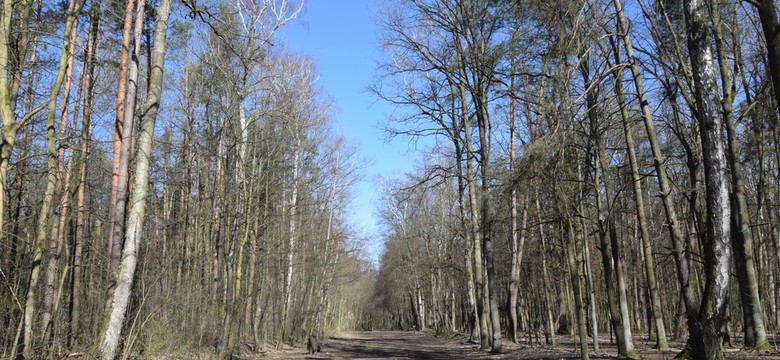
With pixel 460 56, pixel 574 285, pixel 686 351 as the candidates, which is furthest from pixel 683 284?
pixel 460 56

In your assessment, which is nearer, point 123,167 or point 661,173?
point 123,167

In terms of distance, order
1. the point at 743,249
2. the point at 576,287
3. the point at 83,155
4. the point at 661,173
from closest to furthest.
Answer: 1. the point at 576,287
2. the point at 661,173
3. the point at 743,249
4. the point at 83,155

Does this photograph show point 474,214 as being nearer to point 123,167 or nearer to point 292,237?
point 292,237

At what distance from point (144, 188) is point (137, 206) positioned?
1.02 ft

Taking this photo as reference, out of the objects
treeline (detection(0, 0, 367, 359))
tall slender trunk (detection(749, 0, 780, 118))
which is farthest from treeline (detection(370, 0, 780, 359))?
treeline (detection(0, 0, 367, 359))

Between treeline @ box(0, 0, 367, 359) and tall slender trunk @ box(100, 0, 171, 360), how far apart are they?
0.02 metres

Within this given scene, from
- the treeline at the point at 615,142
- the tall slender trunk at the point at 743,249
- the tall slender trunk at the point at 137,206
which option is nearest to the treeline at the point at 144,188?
the tall slender trunk at the point at 137,206

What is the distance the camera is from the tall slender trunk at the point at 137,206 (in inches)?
279

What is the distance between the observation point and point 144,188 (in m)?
7.84

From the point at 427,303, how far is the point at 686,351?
41349 mm

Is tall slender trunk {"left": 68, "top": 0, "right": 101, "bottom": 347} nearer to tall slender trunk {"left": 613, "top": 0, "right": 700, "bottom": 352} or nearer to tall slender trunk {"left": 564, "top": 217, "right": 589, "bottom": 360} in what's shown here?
tall slender trunk {"left": 564, "top": 217, "right": 589, "bottom": 360}

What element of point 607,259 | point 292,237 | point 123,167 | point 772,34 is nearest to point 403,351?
point 292,237

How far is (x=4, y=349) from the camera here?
25.4 ft

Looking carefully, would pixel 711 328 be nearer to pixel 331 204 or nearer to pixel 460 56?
pixel 460 56
